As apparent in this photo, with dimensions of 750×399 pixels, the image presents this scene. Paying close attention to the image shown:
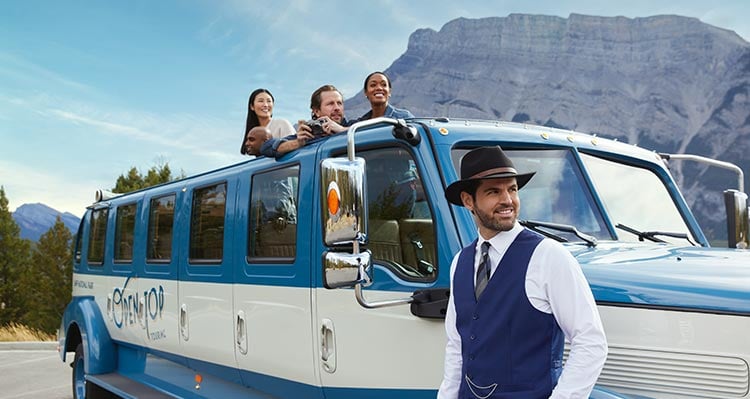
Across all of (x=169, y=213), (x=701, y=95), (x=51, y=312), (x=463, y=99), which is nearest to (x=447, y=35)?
(x=463, y=99)

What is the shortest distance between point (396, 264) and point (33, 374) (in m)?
10.1

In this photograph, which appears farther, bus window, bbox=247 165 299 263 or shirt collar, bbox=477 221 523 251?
bus window, bbox=247 165 299 263

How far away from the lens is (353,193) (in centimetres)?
290

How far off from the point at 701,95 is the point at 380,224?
471ft

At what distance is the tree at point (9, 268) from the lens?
5719cm

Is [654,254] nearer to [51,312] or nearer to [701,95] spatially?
[51,312]

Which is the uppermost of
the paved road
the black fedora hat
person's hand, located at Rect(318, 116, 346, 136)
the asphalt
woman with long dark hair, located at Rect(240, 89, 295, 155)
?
woman with long dark hair, located at Rect(240, 89, 295, 155)

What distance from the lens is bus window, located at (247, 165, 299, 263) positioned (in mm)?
4376

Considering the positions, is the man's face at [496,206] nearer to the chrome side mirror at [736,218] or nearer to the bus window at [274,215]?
the bus window at [274,215]

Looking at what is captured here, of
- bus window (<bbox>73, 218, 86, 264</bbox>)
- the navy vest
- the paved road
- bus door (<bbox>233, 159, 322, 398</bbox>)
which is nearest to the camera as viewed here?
the navy vest

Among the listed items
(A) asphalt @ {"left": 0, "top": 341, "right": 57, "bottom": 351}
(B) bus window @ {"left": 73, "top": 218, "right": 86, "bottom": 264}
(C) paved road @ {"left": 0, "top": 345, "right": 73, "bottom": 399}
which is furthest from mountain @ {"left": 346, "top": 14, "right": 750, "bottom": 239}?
(B) bus window @ {"left": 73, "top": 218, "right": 86, "bottom": 264}

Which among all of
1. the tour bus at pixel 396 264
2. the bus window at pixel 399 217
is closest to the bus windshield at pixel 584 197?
the tour bus at pixel 396 264

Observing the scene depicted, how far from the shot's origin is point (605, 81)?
14738 centimetres

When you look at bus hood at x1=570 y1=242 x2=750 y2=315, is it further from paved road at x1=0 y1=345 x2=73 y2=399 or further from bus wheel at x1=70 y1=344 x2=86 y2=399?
paved road at x1=0 y1=345 x2=73 y2=399
